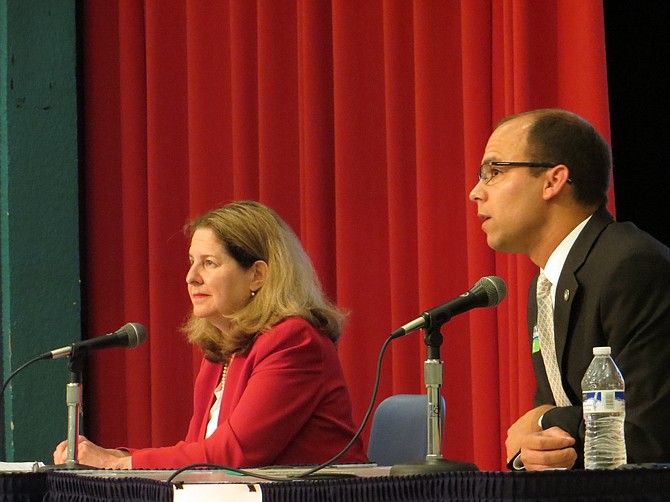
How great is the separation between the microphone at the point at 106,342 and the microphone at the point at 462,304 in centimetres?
90

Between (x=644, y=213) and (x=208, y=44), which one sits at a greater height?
(x=208, y=44)

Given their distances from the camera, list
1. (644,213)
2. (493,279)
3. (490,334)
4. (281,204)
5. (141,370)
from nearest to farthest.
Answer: (493,279) → (644,213) → (490,334) → (281,204) → (141,370)

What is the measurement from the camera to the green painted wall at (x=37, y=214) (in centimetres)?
407

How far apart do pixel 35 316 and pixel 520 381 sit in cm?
192

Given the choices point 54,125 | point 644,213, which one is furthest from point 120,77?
point 644,213

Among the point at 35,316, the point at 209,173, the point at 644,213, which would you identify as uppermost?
the point at 209,173

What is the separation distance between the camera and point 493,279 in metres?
1.90

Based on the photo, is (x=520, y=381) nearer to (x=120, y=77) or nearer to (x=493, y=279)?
(x=493, y=279)

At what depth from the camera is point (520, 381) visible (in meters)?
3.22

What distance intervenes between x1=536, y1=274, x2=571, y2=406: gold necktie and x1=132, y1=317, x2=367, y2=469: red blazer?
59 centimetres

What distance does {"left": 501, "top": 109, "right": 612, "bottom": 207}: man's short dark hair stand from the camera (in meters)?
2.52

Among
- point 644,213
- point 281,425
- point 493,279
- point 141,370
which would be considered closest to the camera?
point 493,279

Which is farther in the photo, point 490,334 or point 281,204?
point 281,204

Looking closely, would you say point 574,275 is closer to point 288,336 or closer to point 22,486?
point 288,336
